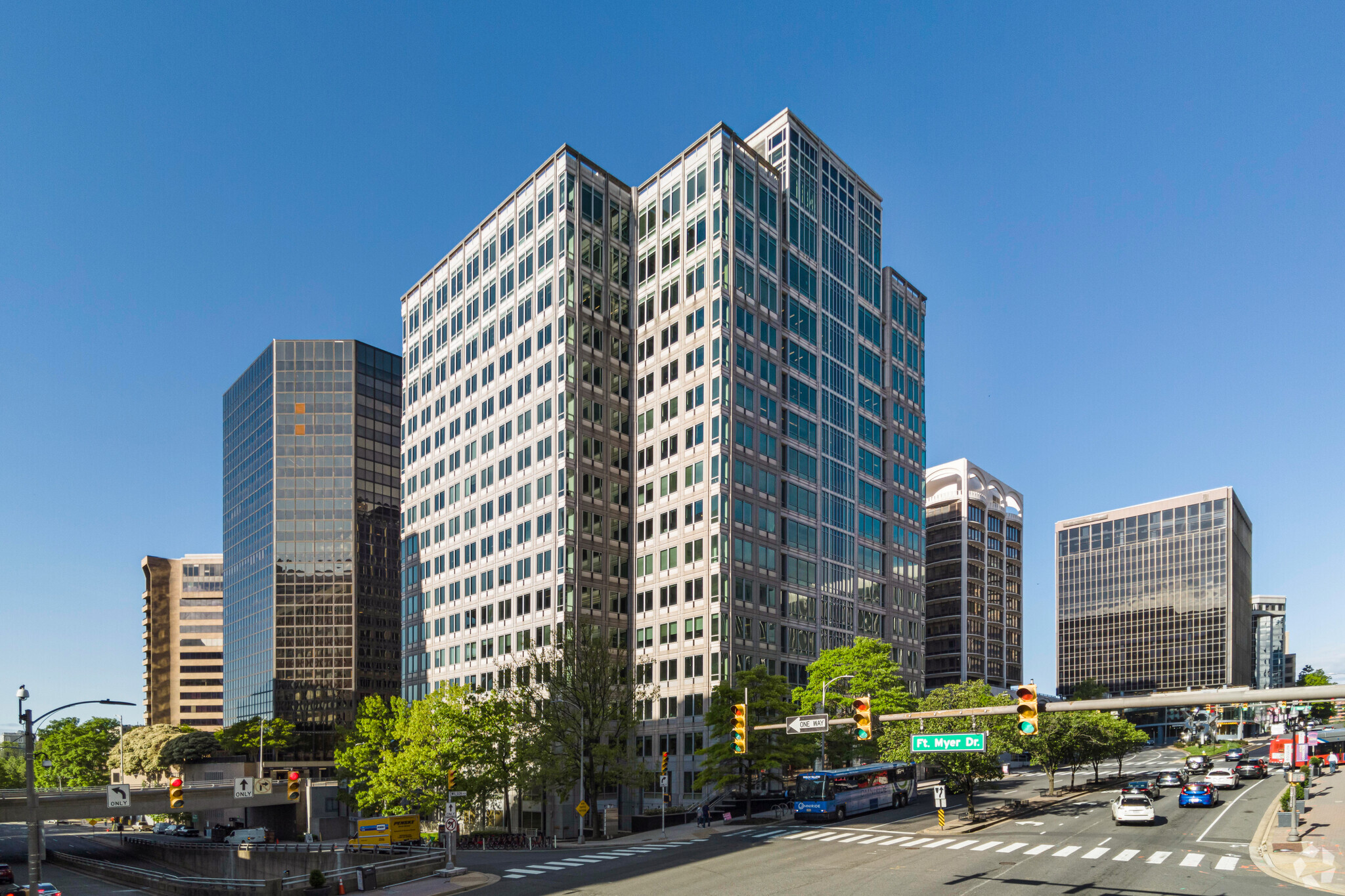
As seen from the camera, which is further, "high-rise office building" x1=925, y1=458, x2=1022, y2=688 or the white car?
"high-rise office building" x1=925, y1=458, x2=1022, y2=688

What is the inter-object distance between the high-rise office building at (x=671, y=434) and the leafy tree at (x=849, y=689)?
28.1 feet

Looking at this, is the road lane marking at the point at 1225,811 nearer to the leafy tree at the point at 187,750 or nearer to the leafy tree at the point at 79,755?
the leafy tree at the point at 187,750

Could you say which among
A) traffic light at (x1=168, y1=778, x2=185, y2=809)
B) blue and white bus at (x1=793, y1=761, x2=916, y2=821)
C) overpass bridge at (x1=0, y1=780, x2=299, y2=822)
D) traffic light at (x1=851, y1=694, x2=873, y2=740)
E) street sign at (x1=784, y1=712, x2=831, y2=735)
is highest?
traffic light at (x1=851, y1=694, x2=873, y2=740)

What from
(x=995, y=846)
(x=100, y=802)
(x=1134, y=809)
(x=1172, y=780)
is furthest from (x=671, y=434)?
(x=100, y=802)

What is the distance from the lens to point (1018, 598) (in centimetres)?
18350

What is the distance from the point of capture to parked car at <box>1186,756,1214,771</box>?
87.4 m

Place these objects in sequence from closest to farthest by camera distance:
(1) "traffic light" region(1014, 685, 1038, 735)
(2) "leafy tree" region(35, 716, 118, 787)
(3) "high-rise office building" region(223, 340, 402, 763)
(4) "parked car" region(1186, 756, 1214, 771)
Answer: (1) "traffic light" region(1014, 685, 1038, 735) → (4) "parked car" region(1186, 756, 1214, 771) → (3) "high-rise office building" region(223, 340, 402, 763) → (2) "leafy tree" region(35, 716, 118, 787)

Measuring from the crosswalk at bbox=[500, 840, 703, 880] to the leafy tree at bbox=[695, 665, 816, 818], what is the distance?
13.2m

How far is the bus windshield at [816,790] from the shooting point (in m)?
62.8

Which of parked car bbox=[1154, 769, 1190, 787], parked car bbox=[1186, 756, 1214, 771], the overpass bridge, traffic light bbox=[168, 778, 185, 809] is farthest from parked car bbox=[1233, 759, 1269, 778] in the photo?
the overpass bridge

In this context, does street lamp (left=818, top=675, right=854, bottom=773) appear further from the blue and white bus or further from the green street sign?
the green street sign

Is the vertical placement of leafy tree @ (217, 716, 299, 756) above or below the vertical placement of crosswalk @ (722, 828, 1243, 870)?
below

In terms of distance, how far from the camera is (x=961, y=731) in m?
59.1

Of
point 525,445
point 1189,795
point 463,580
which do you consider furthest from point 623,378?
point 1189,795
